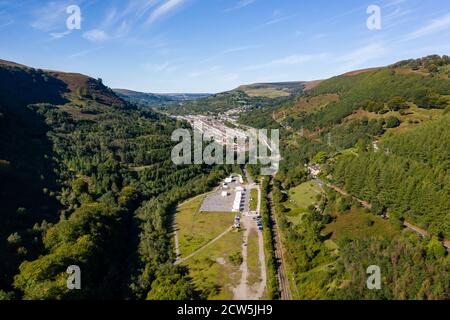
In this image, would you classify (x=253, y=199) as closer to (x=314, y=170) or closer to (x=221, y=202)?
(x=221, y=202)

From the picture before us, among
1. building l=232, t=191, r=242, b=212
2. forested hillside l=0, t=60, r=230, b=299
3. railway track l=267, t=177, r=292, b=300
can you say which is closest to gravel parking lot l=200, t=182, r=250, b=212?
building l=232, t=191, r=242, b=212

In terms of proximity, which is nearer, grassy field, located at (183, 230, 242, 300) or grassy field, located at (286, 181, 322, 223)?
grassy field, located at (183, 230, 242, 300)

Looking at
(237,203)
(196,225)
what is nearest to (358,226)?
(237,203)

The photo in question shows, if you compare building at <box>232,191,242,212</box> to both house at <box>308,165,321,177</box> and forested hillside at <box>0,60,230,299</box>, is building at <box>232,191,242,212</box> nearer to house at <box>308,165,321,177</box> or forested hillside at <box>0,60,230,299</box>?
forested hillside at <box>0,60,230,299</box>

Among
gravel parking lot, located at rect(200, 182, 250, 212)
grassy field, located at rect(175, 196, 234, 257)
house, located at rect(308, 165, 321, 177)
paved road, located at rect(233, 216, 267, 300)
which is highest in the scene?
house, located at rect(308, 165, 321, 177)

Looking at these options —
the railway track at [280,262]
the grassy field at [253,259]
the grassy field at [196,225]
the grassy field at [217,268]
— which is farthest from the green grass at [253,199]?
the grassy field at [217,268]

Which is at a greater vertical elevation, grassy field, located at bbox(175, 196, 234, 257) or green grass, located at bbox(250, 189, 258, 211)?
green grass, located at bbox(250, 189, 258, 211)
